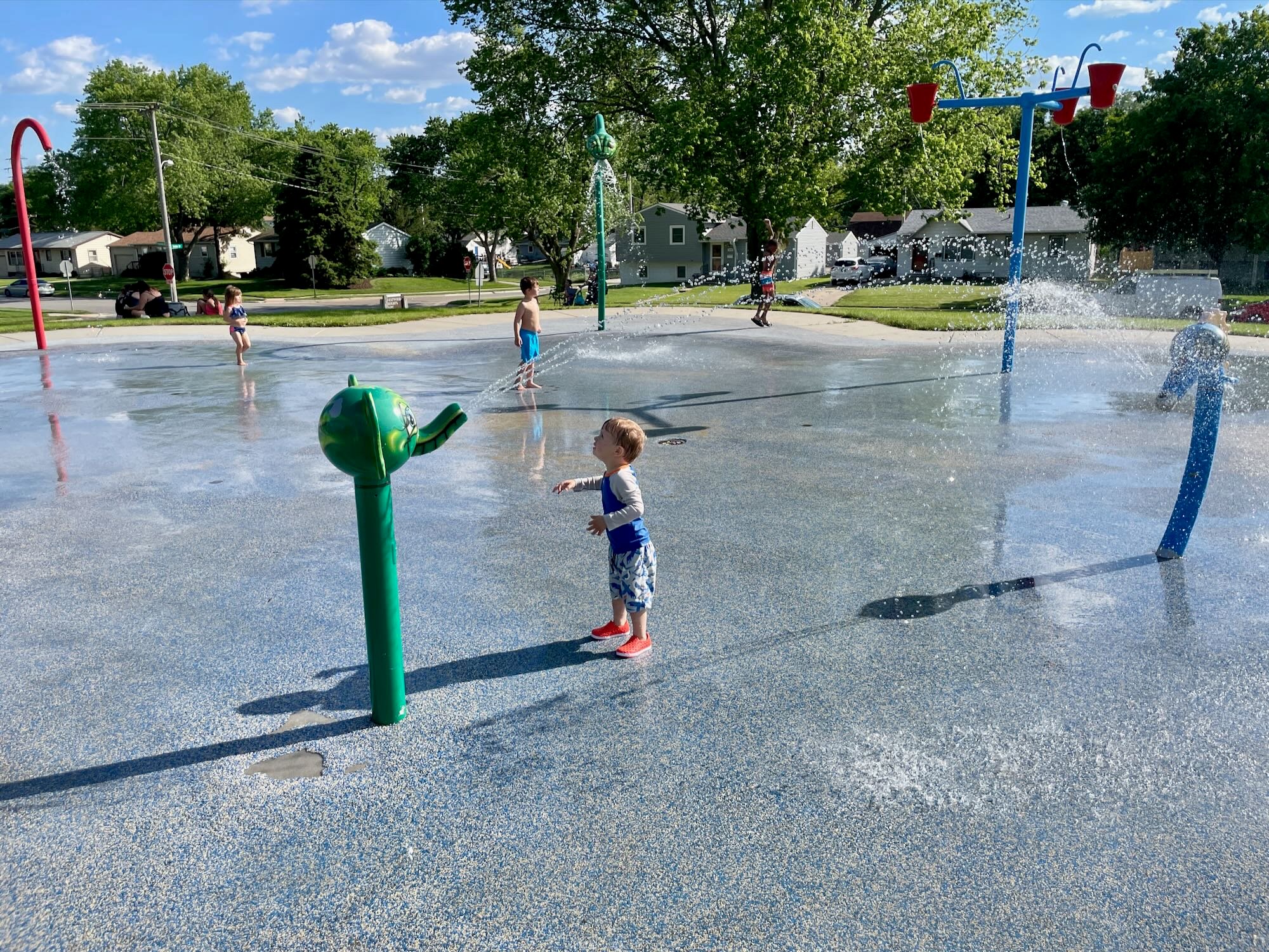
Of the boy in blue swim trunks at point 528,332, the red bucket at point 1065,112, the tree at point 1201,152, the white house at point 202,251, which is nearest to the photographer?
the red bucket at point 1065,112

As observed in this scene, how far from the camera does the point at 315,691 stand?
4.75 metres

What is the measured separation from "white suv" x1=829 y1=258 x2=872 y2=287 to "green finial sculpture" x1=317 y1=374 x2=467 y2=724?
55.4 m

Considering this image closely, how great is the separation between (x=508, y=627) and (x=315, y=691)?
1.17m

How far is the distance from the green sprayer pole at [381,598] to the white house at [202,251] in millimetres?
83132

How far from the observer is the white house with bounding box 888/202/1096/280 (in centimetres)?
6153

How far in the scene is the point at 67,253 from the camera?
Answer: 97188mm

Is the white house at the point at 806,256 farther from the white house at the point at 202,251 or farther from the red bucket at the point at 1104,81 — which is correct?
the red bucket at the point at 1104,81

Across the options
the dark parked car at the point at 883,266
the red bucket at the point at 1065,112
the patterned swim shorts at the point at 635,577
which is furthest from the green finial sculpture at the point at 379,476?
the dark parked car at the point at 883,266

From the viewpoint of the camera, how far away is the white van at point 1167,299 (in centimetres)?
2881

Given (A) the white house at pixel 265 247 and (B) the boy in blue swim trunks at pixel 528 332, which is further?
(A) the white house at pixel 265 247

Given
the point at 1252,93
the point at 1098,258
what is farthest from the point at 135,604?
the point at 1098,258

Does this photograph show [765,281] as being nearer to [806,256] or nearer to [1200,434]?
[1200,434]

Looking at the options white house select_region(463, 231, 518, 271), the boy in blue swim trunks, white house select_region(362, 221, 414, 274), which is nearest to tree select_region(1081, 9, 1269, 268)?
the boy in blue swim trunks

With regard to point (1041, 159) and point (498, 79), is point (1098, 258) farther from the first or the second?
point (498, 79)
